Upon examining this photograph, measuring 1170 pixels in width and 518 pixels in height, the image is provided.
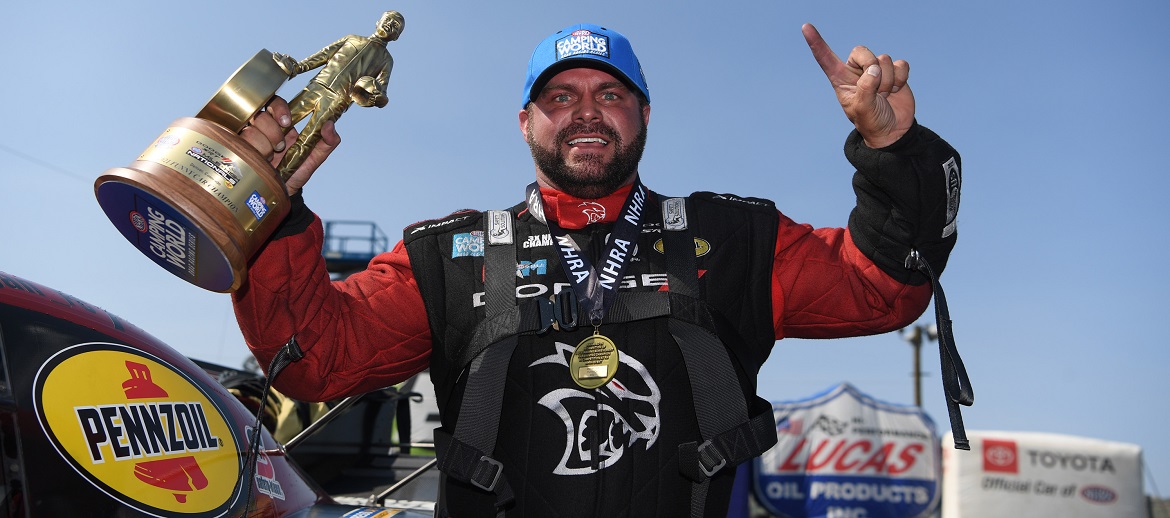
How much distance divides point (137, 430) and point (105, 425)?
87 millimetres

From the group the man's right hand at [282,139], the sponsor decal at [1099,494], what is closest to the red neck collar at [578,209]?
the man's right hand at [282,139]

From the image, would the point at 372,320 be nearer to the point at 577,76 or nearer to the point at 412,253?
the point at 412,253

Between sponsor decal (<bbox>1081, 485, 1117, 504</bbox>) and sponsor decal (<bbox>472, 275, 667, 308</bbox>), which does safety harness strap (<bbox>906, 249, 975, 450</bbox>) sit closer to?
sponsor decal (<bbox>472, 275, 667, 308</bbox>)

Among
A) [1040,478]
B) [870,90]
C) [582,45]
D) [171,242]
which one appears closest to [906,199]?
[870,90]

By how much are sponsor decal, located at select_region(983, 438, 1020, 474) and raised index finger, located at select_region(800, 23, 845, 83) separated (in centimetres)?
847

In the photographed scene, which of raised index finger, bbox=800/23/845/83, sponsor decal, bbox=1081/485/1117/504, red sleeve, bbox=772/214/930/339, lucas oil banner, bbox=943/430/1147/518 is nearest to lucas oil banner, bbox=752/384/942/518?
lucas oil banner, bbox=943/430/1147/518

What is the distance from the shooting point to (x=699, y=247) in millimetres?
2541

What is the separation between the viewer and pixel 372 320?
252 centimetres

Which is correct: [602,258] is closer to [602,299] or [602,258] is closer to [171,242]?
[602,299]

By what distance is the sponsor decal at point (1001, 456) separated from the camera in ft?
31.2

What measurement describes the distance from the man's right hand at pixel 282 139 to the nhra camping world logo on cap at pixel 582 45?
0.74 m

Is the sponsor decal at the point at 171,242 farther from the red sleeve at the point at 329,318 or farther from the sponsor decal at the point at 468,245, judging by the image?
the sponsor decal at the point at 468,245

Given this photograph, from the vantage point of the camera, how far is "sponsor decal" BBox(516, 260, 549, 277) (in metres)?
2.53

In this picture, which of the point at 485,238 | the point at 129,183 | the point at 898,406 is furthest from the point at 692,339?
the point at 898,406
